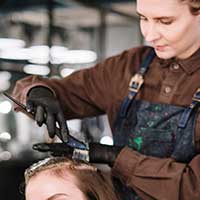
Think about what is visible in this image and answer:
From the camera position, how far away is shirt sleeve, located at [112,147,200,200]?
119cm

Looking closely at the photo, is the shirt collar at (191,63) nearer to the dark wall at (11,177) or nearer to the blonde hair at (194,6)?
the blonde hair at (194,6)

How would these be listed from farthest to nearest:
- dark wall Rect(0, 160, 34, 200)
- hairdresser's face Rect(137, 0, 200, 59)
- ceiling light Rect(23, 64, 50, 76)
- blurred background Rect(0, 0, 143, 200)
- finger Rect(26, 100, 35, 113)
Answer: ceiling light Rect(23, 64, 50, 76)
blurred background Rect(0, 0, 143, 200)
dark wall Rect(0, 160, 34, 200)
finger Rect(26, 100, 35, 113)
hairdresser's face Rect(137, 0, 200, 59)

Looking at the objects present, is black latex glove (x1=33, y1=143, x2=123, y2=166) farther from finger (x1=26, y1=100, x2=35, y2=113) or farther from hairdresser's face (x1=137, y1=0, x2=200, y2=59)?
A: hairdresser's face (x1=137, y1=0, x2=200, y2=59)

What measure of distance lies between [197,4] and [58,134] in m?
0.47

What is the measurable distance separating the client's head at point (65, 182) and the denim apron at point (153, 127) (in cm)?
14

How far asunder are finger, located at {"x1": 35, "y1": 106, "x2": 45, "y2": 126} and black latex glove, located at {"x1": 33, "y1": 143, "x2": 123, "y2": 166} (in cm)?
6

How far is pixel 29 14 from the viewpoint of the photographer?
3020 mm

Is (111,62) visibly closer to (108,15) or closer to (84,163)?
(84,163)

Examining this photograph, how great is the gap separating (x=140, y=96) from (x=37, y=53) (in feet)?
5.78

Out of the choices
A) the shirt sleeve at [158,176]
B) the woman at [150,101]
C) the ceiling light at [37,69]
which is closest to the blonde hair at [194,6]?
the woman at [150,101]

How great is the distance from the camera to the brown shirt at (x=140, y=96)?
1195 millimetres

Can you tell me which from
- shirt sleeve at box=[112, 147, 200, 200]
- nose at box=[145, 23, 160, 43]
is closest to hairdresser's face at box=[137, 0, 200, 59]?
nose at box=[145, 23, 160, 43]

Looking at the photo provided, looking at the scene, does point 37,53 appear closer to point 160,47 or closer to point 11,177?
point 11,177

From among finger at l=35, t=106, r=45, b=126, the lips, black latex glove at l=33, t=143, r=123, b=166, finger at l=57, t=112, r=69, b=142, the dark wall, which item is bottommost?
the dark wall
